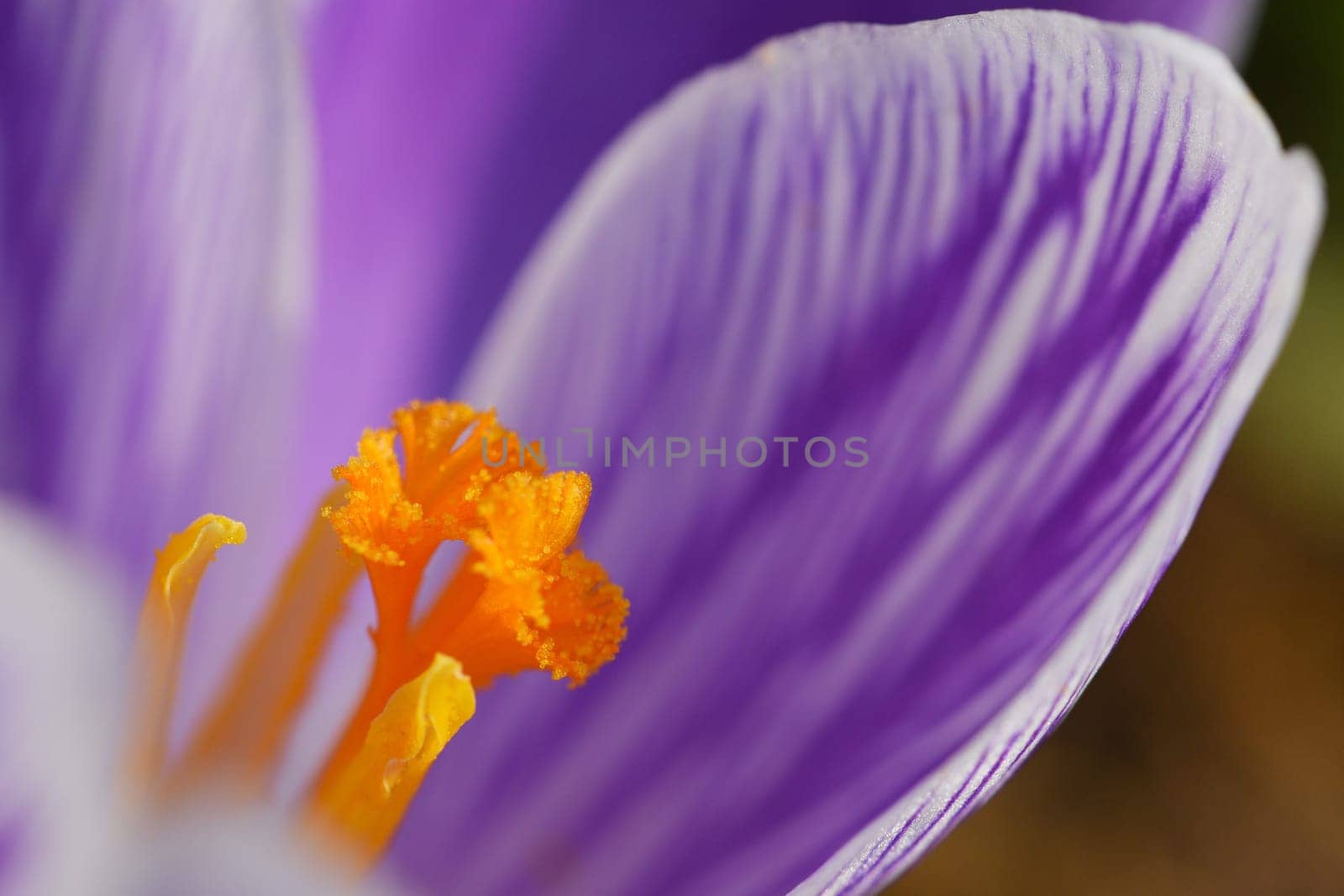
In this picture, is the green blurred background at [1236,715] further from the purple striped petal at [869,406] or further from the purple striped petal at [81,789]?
the purple striped petal at [81,789]

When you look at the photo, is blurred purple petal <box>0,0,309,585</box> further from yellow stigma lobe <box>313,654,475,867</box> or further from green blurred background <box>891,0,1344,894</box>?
green blurred background <box>891,0,1344,894</box>

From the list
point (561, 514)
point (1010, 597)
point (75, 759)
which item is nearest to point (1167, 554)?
point (1010, 597)

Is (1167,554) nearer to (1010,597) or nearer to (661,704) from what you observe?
(1010,597)

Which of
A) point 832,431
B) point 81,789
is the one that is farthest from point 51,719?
point 832,431

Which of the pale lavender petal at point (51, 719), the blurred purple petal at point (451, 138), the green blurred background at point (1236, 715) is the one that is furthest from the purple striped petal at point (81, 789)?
the green blurred background at point (1236, 715)

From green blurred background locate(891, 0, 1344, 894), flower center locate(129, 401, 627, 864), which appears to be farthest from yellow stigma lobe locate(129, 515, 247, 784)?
green blurred background locate(891, 0, 1344, 894)
